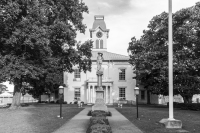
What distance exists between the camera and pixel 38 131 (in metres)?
10.8

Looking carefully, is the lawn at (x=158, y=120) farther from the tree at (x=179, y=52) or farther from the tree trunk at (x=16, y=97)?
the tree trunk at (x=16, y=97)

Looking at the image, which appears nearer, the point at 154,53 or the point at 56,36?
the point at 56,36

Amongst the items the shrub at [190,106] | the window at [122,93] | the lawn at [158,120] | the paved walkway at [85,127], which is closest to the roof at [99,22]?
the window at [122,93]

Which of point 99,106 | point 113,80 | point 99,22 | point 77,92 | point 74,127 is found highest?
point 99,22

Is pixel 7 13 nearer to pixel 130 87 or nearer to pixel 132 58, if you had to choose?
pixel 132 58

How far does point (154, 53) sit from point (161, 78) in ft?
9.95

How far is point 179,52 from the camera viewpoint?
25406mm

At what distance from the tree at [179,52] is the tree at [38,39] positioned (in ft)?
24.1

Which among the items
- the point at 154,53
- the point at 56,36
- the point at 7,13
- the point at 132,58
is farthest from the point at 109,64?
the point at 7,13

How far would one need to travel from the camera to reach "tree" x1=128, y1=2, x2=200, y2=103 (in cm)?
2470

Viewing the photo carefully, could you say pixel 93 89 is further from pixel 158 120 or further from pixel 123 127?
pixel 123 127

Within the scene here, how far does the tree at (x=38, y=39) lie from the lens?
20.0m

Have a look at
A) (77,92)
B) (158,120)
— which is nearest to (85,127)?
(158,120)

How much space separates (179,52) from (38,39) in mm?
14780
